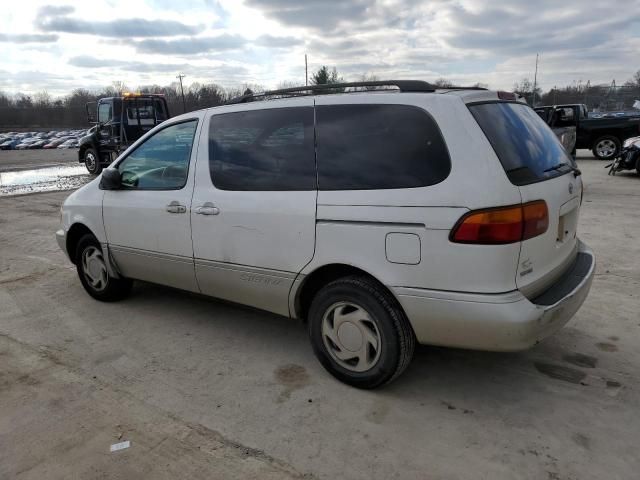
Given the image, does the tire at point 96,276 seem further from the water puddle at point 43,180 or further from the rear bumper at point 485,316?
the water puddle at point 43,180

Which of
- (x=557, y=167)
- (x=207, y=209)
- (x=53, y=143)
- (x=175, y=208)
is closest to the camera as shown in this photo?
(x=557, y=167)

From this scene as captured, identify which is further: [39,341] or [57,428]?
[39,341]

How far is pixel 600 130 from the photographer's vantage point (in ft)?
A: 53.8

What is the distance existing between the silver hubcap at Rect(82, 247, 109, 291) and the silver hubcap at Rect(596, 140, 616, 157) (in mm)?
16974

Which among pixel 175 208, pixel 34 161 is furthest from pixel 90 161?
pixel 175 208

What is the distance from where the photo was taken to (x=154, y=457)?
8.47 feet

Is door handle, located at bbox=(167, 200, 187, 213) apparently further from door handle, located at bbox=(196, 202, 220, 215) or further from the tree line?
the tree line

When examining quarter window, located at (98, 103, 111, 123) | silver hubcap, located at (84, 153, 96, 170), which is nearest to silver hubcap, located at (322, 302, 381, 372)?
quarter window, located at (98, 103, 111, 123)

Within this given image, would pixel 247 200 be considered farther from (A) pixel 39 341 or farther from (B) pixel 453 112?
(A) pixel 39 341

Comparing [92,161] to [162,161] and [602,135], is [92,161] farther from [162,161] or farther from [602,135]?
[602,135]

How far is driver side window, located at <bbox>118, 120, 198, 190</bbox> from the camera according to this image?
3.88 m

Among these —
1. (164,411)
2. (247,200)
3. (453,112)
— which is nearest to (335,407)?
(164,411)

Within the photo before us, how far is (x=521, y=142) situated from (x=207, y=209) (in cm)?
216

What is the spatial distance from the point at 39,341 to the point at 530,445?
3681 mm
